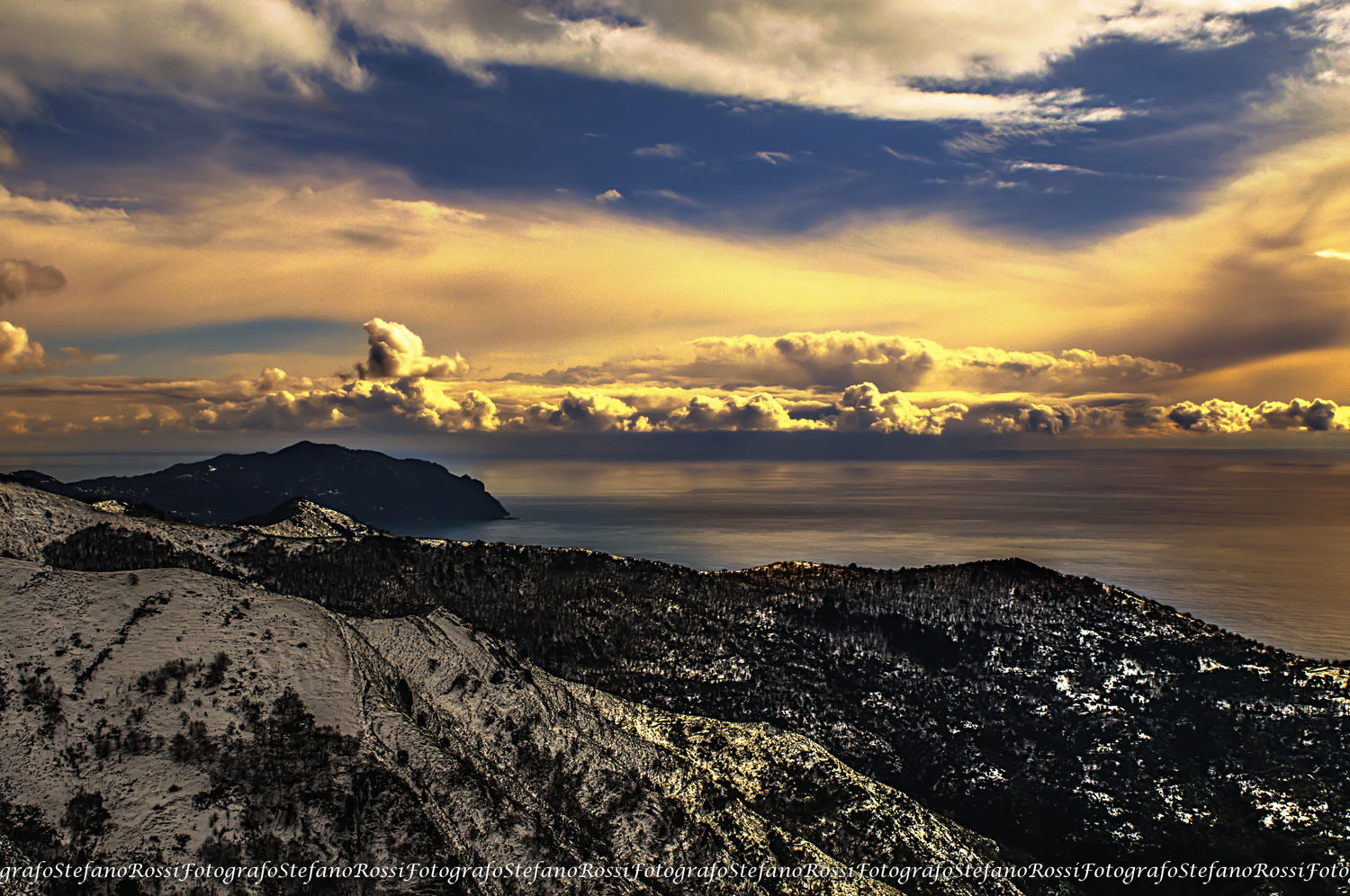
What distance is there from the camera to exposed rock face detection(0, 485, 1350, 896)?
134 metres

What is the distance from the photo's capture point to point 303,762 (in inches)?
2744

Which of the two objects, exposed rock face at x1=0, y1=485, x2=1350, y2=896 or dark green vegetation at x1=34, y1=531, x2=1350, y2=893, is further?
dark green vegetation at x1=34, y1=531, x2=1350, y2=893

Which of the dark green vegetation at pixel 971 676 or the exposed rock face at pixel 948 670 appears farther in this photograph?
the dark green vegetation at pixel 971 676

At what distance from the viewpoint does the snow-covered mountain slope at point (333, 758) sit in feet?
210

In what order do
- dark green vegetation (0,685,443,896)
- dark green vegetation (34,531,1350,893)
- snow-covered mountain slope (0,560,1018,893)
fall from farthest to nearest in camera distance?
dark green vegetation (34,531,1350,893) < snow-covered mountain slope (0,560,1018,893) < dark green vegetation (0,685,443,896)

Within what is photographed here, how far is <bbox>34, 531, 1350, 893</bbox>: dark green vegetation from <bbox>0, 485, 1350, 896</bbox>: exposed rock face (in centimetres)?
45

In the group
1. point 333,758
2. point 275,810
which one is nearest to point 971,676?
point 333,758

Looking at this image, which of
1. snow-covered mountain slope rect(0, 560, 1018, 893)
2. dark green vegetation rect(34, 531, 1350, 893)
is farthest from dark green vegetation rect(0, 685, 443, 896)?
dark green vegetation rect(34, 531, 1350, 893)

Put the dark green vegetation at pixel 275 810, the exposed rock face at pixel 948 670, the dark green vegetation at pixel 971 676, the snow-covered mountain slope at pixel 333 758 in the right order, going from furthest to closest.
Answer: the dark green vegetation at pixel 971 676, the exposed rock face at pixel 948 670, the snow-covered mountain slope at pixel 333 758, the dark green vegetation at pixel 275 810

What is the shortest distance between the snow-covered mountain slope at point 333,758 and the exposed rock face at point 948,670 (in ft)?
51.7

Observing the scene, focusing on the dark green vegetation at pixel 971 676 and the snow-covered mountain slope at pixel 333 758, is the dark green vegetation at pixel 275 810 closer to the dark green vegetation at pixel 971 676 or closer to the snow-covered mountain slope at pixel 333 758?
the snow-covered mountain slope at pixel 333 758

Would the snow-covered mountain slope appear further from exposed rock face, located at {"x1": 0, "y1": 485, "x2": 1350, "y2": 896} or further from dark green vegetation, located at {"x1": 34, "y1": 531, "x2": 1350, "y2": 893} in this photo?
dark green vegetation, located at {"x1": 34, "y1": 531, "x2": 1350, "y2": 893}

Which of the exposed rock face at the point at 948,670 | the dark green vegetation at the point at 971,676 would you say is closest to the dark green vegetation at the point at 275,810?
the exposed rock face at the point at 948,670

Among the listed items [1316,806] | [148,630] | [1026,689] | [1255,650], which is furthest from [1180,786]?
[148,630]
